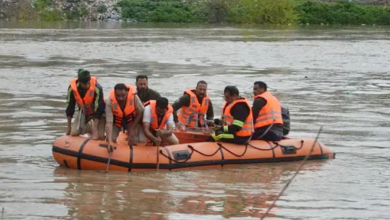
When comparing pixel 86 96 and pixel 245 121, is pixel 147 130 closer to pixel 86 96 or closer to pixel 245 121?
pixel 86 96

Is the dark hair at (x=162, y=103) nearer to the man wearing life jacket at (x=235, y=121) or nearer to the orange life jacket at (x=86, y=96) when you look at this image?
the orange life jacket at (x=86, y=96)

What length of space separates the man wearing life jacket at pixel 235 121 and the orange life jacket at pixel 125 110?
48.1 inches

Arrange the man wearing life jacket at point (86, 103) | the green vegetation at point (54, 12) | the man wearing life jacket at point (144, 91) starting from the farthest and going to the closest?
the green vegetation at point (54, 12) → the man wearing life jacket at point (144, 91) → the man wearing life jacket at point (86, 103)

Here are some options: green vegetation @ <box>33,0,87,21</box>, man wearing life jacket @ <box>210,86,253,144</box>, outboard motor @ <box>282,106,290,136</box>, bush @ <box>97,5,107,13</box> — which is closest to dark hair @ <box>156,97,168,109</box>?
man wearing life jacket @ <box>210,86,253,144</box>

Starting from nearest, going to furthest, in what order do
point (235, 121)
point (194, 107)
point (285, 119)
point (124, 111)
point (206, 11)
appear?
point (124, 111) → point (235, 121) → point (194, 107) → point (285, 119) → point (206, 11)

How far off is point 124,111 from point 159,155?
2.29ft

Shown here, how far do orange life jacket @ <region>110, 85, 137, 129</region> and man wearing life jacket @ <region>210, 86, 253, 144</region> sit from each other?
1222mm

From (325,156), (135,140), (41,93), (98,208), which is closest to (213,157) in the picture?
(135,140)

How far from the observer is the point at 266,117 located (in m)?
11.5

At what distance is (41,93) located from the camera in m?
19.2

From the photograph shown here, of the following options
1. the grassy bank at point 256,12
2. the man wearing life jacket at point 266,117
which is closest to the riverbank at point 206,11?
the grassy bank at point 256,12

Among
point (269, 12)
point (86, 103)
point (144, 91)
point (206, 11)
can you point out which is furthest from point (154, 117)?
point (206, 11)

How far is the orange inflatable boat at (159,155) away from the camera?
10.4 metres

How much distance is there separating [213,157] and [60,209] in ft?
9.29
